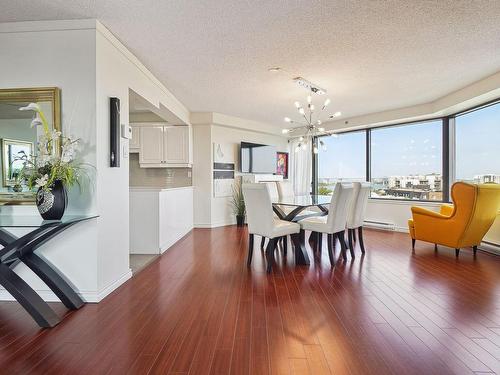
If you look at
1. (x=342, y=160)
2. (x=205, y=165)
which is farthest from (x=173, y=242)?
(x=342, y=160)

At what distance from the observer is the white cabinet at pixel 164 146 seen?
575 cm

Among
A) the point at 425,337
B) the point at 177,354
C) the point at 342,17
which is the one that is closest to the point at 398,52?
the point at 342,17

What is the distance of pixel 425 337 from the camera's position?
1863 millimetres

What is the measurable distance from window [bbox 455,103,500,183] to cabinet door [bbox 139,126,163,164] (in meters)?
6.02

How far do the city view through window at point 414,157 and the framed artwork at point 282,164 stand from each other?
967mm

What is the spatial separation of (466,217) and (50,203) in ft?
16.2

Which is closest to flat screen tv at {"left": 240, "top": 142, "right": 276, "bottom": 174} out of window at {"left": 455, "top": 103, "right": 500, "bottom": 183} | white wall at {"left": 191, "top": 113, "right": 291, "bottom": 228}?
white wall at {"left": 191, "top": 113, "right": 291, "bottom": 228}

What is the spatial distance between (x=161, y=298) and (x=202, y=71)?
9.36ft

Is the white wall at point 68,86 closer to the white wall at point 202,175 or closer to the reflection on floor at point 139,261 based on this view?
the reflection on floor at point 139,261

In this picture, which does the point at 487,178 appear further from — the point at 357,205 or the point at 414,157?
the point at 357,205

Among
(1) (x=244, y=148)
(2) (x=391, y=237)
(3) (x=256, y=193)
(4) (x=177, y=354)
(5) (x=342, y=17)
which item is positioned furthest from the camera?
(1) (x=244, y=148)

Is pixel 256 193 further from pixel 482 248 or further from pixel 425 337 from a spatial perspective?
pixel 482 248

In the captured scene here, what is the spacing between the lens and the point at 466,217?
362 centimetres

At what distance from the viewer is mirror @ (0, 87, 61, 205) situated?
2.42 meters
